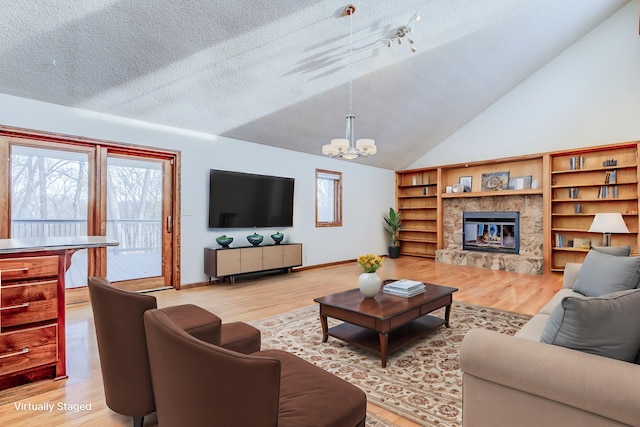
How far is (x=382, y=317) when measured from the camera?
2.32 metres

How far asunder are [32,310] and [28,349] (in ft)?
0.82

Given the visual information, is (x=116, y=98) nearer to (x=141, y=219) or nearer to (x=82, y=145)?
(x=82, y=145)

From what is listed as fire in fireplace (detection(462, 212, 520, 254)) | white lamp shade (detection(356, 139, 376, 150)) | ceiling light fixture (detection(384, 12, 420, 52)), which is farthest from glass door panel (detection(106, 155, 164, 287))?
fire in fireplace (detection(462, 212, 520, 254))

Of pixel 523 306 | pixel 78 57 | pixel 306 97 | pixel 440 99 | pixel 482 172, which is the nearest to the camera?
pixel 78 57

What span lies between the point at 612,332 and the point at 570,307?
16 centimetres

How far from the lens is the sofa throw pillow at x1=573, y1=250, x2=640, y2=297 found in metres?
2.19

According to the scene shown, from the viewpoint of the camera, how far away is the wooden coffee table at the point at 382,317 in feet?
7.91

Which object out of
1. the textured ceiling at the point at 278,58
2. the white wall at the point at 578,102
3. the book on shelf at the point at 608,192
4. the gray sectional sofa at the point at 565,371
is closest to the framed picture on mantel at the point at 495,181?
the white wall at the point at 578,102

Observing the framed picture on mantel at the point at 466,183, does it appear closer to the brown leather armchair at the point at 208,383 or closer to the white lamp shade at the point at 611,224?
the white lamp shade at the point at 611,224

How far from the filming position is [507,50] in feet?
17.7

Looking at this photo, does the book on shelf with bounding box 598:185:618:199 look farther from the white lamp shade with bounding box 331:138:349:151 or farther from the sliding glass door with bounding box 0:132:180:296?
the sliding glass door with bounding box 0:132:180:296

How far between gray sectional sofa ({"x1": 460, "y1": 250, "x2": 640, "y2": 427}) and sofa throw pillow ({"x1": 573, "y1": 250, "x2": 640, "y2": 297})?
1.29 metres

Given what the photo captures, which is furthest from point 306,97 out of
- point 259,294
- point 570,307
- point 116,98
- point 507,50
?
point 570,307

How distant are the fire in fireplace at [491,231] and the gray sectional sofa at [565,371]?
6.05m
